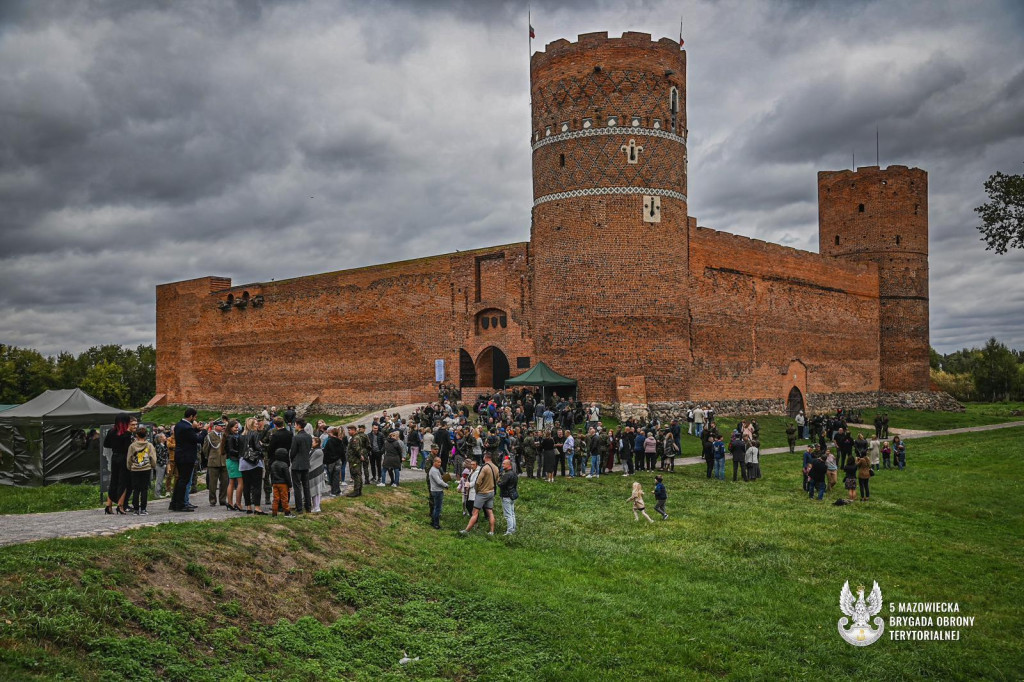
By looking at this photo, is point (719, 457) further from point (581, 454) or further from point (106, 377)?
point (106, 377)

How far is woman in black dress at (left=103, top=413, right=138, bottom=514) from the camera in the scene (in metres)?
11.8

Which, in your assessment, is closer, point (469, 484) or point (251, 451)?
point (251, 451)

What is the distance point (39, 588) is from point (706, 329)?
28.6 metres

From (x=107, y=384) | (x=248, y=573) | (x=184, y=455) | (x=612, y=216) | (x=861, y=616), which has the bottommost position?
(x=861, y=616)

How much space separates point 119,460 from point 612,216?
20.8 meters

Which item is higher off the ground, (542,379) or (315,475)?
(542,379)

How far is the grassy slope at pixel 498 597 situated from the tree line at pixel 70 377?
190ft

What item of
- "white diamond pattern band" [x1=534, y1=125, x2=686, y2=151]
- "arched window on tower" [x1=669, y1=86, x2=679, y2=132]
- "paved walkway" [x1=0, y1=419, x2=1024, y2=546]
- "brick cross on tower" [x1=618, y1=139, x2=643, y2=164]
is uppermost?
"arched window on tower" [x1=669, y1=86, x2=679, y2=132]

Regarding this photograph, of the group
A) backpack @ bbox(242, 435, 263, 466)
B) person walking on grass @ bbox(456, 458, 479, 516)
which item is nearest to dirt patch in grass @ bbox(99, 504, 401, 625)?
backpack @ bbox(242, 435, 263, 466)

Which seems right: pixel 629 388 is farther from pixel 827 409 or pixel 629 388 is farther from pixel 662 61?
pixel 827 409

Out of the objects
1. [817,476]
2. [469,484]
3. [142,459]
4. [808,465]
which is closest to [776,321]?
[808,465]

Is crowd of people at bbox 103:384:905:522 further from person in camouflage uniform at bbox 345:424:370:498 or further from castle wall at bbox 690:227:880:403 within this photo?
castle wall at bbox 690:227:880:403

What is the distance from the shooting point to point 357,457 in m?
15.6

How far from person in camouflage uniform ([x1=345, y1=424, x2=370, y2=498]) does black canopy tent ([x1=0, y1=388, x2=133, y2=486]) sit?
578 cm
